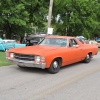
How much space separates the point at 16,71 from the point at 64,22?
19.2 meters

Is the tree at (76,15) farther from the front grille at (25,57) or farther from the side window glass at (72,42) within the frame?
the front grille at (25,57)

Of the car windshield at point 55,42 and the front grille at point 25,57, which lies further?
the car windshield at point 55,42

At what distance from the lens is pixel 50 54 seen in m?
7.39

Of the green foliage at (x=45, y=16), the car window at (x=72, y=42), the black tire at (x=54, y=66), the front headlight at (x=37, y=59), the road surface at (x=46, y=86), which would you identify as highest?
the green foliage at (x=45, y=16)

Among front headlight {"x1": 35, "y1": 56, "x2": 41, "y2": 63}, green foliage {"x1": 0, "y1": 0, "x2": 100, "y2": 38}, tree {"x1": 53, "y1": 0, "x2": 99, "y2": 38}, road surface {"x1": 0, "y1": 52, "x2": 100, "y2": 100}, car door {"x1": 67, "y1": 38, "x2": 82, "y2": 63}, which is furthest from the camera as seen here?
tree {"x1": 53, "y1": 0, "x2": 99, "y2": 38}

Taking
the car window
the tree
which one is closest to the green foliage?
the tree

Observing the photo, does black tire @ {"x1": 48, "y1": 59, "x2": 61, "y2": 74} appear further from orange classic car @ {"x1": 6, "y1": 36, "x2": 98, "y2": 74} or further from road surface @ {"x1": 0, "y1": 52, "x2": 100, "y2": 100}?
road surface @ {"x1": 0, "y1": 52, "x2": 100, "y2": 100}

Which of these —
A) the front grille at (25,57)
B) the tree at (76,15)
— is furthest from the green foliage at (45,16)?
the front grille at (25,57)

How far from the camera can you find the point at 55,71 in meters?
7.77

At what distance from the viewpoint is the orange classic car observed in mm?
7258

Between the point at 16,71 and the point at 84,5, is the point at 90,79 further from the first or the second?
the point at 84,5

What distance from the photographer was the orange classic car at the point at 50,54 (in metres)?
7.26

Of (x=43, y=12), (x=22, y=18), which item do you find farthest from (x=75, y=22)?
(x=22, y=18)

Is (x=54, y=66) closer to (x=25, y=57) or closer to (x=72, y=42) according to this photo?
(x=25, y=57)
